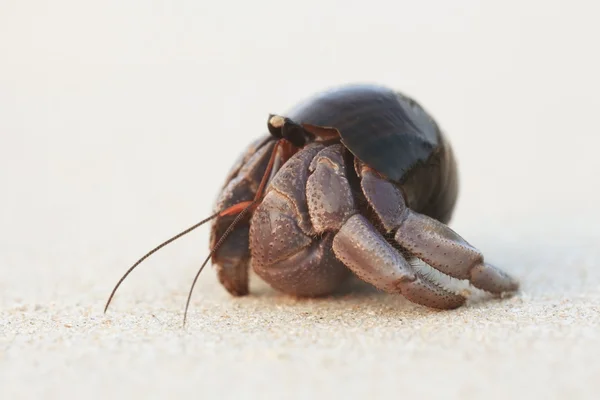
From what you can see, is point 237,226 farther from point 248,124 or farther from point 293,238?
point 248,124

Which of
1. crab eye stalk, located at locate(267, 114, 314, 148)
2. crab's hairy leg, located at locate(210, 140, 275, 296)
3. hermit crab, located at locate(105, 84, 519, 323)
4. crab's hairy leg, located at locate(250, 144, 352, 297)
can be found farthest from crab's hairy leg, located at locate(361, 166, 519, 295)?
crab's hairy leg, located at locate(210, 140, 275, 296)

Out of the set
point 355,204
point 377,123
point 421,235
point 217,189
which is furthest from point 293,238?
point 217,189

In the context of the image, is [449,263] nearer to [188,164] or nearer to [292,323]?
[292,323]

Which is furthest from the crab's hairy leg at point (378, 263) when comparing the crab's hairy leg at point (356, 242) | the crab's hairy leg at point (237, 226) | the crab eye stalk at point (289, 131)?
the crab's hairy leg at point (237, 226)

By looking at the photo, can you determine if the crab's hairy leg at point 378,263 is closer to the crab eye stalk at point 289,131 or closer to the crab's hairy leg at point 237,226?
the crab eye stalk at point 289,131

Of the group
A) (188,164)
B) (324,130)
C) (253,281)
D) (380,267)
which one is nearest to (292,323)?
(380,267)

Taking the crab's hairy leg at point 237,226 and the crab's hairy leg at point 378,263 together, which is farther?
the crab's hairy leg at point 237,226

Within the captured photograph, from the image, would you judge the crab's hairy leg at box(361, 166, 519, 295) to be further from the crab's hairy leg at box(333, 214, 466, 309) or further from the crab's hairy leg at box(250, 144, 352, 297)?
the crab's hairy leg at box(250, 144, 352, 297)
